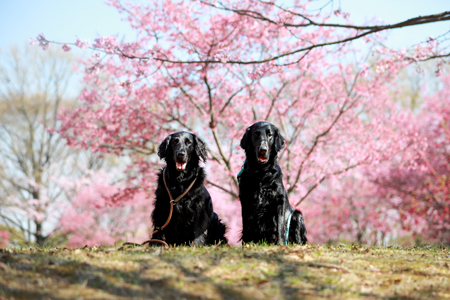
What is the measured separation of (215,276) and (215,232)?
79.7 inches

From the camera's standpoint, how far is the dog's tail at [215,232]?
4.71 meters

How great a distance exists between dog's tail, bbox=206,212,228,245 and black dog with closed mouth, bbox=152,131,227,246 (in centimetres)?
5

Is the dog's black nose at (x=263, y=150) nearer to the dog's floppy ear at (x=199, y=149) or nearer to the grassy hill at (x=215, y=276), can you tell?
the dog's floppy ear at (x=199, y=149)

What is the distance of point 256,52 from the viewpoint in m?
10.1

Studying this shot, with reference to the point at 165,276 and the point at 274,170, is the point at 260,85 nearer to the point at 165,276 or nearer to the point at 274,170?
the point at 274,170

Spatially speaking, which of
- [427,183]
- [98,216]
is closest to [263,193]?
[427,183]

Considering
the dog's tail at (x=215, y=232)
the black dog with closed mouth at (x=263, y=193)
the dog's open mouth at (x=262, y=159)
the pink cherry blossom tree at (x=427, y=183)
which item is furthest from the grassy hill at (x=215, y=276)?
the pink cherry blossom tree at (x=427, y=183)

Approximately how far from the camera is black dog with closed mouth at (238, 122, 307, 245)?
4414 mm

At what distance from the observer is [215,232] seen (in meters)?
4.87

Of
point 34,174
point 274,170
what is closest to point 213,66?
point 274,170

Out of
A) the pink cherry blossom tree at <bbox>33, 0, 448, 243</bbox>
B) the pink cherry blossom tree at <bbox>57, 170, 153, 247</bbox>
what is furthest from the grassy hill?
the pink cherry blossom tree at <bbox>57, 170, 153, 247</bbox>

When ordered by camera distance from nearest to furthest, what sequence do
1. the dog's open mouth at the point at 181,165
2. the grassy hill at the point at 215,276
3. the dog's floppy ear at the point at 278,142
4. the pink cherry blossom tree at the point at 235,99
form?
the grassy hill at the point at 215,276 → the dog's open mouth at the point at 181,165 → the dog's floppy ear at the point at 278,142 → the pink cherry blossom tree at the point at 235,99

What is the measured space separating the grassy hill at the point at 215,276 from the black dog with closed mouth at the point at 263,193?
28.0 inches

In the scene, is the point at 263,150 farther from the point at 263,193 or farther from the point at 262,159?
the point at 263,193
